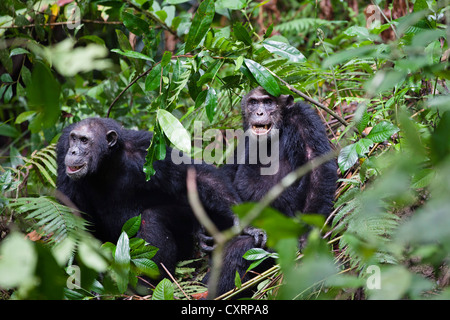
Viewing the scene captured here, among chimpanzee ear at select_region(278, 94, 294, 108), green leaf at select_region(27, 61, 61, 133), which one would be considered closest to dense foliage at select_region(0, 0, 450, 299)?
green leaf at select_region(27, 61, 61, 133)

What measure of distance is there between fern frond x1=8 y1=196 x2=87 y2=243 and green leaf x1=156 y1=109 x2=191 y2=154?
1.16 metres

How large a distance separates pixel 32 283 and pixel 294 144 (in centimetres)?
400

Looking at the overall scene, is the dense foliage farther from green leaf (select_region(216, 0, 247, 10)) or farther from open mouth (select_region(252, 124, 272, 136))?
open mouth (select_region(252, 124, 272, 136))

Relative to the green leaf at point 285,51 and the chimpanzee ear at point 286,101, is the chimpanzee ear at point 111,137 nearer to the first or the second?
the chimpanzee ear at point 286,101

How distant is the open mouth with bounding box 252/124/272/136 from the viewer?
5.38m

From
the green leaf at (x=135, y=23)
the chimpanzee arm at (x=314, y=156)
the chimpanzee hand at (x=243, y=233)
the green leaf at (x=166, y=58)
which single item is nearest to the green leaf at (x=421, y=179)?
the chimpanzee arm at (x=314, y=156)

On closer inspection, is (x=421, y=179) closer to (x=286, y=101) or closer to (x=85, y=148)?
(x=286, y=101)

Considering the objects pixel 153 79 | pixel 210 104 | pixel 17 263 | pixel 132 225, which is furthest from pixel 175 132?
pixel 17 263

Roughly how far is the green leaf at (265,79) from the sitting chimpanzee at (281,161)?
3.25 ft

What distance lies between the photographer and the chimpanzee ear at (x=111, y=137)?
5.68 meters

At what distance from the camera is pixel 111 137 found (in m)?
5.70

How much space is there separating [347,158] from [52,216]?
275 cm
